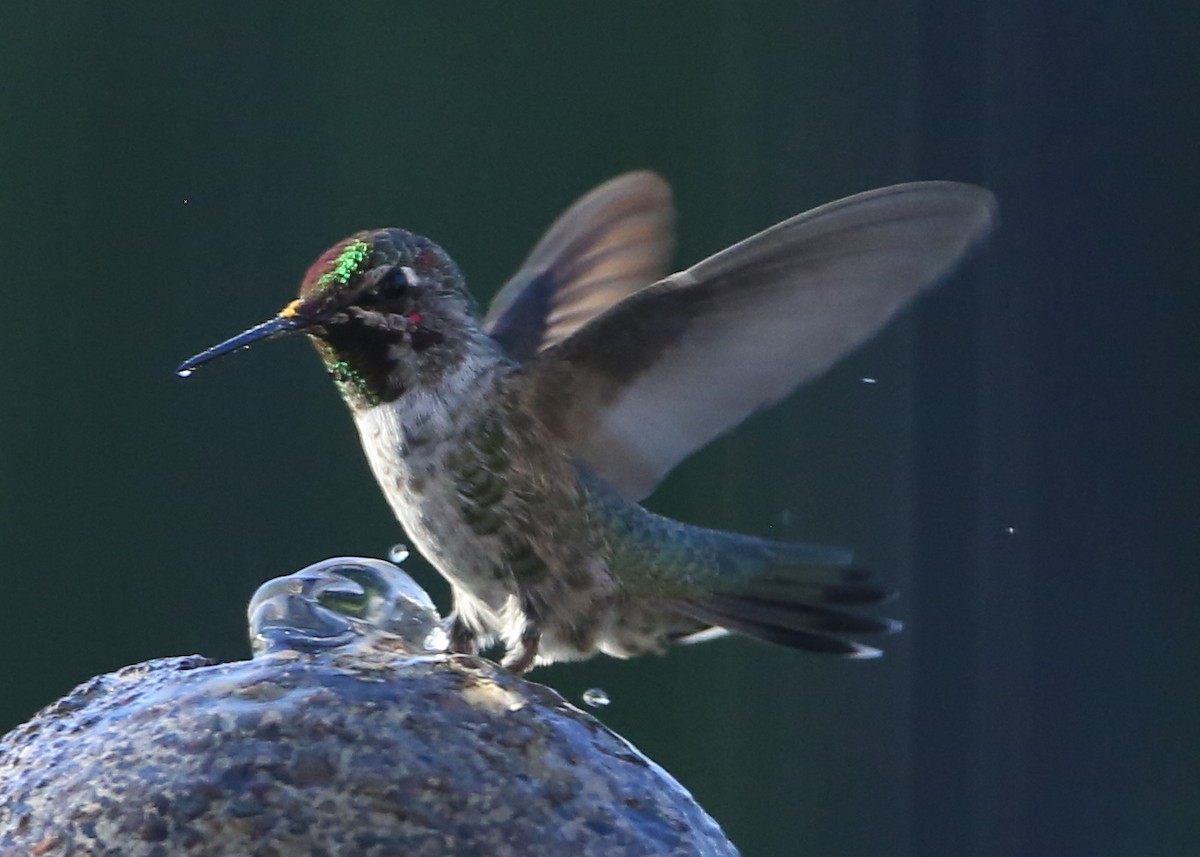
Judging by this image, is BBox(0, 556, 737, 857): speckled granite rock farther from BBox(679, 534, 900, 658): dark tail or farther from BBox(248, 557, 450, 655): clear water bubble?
BBox(679, 534, 900, 658): dark tail

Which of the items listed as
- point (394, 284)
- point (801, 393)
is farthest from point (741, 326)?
point (801, 393)

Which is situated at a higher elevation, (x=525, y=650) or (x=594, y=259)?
(x=594, y=259)

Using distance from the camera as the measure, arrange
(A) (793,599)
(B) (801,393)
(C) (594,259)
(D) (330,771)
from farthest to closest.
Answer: (B) (801,393), (C) (594,259), (A) (793,599), (D) (330,771)

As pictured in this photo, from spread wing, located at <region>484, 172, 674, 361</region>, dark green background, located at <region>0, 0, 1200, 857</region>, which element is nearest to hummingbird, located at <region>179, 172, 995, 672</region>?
spread wing, located at <region>484, 172, 674, 361</region>

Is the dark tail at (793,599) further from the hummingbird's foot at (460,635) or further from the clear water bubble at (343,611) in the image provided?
the clear water bubble at (343,611)

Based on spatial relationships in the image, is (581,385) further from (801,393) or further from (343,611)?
(801,393)
